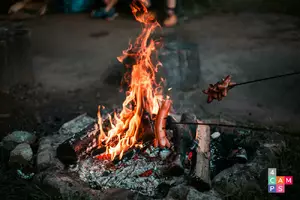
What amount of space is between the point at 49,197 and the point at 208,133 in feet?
7.57

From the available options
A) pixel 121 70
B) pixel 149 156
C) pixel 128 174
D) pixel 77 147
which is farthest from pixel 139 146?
pixel 121 70

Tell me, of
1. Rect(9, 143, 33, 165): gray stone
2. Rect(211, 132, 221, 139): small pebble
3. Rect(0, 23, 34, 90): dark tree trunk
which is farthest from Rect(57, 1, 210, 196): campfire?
Rect(0, 23, 34, 90): dark tree trunk

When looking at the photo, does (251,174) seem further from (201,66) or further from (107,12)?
(107,12)

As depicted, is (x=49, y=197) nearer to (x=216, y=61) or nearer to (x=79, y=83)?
(x=79, y=83)

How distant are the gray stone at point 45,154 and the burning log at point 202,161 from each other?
2.00 meters

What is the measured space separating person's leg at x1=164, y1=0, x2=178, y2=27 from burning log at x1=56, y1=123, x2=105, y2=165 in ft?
19.0

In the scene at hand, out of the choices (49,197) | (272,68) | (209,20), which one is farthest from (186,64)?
(49,197)

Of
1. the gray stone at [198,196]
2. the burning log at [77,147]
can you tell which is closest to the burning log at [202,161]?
the gray stone at [198,196]

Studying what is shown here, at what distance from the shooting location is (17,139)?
5637mm

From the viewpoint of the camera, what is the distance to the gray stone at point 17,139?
551cm

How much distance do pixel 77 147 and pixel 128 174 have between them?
2.64 ft

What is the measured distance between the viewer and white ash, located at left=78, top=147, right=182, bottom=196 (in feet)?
14.9

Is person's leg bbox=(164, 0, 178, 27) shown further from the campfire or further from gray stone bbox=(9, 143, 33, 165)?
gray stone bbox=(9, 143, 33, 165)

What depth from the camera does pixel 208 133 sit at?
5.05 metres
